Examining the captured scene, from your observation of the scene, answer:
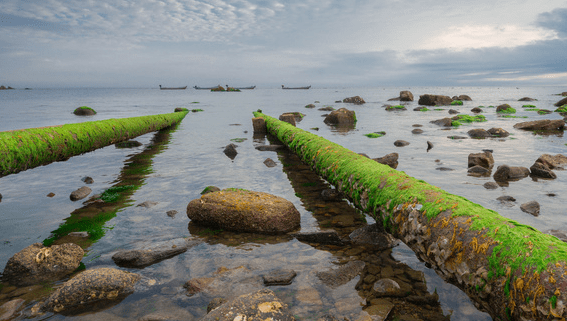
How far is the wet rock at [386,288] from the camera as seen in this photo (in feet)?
13.6

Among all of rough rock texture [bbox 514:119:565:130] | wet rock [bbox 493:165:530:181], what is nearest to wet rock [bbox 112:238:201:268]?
wet rock [bbox 493:165:530:181]

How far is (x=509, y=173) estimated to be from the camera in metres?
9.79

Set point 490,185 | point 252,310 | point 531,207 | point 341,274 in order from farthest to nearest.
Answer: point 490,185
point 531,207
point 341,274
point 252,310

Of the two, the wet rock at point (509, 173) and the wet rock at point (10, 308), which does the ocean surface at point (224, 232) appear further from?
the wet rock at point (509, 173)

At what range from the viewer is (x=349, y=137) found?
20.2 metres

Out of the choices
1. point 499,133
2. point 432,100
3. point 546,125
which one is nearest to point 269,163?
point 499,133

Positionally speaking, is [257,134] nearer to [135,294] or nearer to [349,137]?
[349,137]

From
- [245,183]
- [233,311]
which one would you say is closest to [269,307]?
[233,311]

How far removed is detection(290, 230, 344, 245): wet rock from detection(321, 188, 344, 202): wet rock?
7.67 feet

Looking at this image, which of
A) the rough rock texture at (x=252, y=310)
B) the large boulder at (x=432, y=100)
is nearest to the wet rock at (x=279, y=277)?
the rough rock texture at (x=252, y=310)

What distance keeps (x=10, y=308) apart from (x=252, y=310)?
125 inches

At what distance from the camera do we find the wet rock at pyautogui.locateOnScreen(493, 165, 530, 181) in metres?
9.70

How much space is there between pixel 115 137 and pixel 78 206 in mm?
7125

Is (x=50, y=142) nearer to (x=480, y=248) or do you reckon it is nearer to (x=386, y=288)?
(x=386, y=288)
